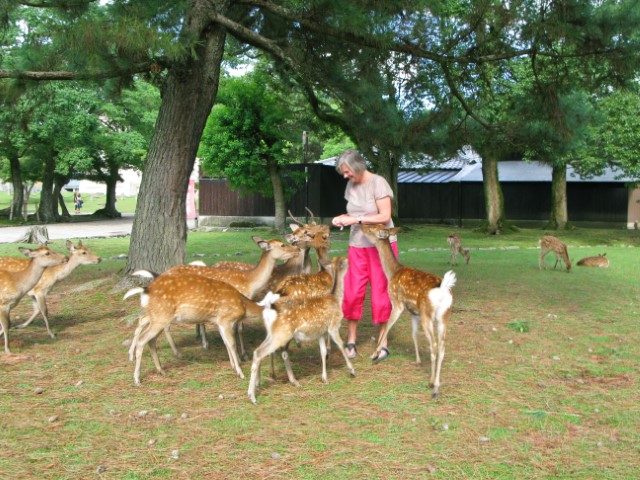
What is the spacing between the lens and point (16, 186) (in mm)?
25828

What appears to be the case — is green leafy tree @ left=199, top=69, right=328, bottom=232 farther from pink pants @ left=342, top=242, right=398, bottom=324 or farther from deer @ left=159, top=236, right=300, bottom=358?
pink pants @ left=342, top=242, right=398, bottom=324

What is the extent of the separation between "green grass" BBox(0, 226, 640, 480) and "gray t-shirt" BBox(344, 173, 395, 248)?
1006mm

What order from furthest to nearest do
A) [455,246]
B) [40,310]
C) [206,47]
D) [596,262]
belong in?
[596,262] → [455,246] → [206,47] → [40,310]

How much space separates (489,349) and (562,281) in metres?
4.98

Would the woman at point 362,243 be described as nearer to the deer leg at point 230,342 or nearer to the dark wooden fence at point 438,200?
the deer leg at point 230,342

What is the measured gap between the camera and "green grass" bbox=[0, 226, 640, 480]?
3281mm

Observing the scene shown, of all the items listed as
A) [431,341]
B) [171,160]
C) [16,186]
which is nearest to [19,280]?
[171,160]

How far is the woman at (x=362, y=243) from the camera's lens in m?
5.16

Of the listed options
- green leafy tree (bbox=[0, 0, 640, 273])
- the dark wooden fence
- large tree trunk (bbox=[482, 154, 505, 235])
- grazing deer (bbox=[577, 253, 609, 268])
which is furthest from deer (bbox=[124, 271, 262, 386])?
large tree trunk (bbox=[482, 154, 505, 235])

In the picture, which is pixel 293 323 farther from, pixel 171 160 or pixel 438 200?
pixel 438 200

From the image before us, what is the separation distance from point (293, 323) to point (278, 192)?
1520cm

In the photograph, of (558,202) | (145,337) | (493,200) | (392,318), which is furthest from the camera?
(558,202)

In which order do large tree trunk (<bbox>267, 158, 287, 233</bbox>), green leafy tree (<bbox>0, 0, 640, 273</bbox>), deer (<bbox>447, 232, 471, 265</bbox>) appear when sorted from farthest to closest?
large tree trunk (<bbox>267, 158, 287, 233</bbox>) < deer (<bbox>447, 232, 471, 265</bbox>) < green leafy tree (<bbox>0, 0, 640, 273</bbox>)

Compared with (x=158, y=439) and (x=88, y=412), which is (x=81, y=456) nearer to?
(x=158, y=439)
